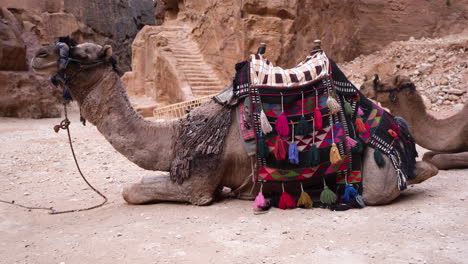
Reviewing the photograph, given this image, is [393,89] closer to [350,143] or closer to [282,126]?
[350,143]

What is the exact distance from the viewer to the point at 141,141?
11.9 ft

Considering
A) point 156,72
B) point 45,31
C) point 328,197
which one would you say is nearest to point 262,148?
point 328,197

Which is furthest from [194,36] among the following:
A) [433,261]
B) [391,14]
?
[433,261]

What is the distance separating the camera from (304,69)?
3.62 metres

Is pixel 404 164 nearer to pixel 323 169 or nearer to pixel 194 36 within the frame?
pixel 323 169

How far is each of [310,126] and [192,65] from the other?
9.21m

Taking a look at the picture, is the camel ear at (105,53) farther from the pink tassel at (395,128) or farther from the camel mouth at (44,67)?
the pink tassel at (395,128)

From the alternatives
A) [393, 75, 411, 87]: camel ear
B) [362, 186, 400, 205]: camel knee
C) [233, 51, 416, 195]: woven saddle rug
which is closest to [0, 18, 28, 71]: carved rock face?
[233, 51, 416, 195]: woven saddle rug

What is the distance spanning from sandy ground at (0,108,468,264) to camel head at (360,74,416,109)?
104cm

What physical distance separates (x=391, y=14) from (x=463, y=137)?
443 inches

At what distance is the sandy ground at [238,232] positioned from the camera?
2400mm

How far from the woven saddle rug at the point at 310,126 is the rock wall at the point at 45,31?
43.5ft

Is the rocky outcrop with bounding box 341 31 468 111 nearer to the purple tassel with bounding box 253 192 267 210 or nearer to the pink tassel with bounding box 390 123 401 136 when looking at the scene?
the pink tassel with bounding box 390 123 401 136

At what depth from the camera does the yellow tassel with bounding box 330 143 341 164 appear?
10.7 ft
